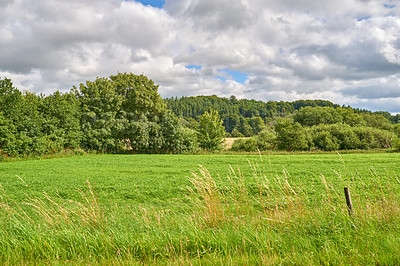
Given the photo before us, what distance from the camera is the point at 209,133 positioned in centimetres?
4659

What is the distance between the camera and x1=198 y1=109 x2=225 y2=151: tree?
4562 centimetres

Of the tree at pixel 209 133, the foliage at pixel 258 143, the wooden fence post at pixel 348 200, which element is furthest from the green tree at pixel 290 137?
the wooden fence post at pixel 348 200

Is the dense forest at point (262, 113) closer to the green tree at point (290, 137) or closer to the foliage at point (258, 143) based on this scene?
the green tree at point (290, 137)

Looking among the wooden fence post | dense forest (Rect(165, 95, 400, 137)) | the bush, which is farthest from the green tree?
the wooden fence post

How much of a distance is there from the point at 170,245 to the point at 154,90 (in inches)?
1512

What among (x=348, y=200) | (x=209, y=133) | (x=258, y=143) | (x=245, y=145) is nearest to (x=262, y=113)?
(x=258, y=143)

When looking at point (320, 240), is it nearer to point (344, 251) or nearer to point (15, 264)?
point (344, 251)

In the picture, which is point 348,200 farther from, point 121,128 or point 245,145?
point 245,145

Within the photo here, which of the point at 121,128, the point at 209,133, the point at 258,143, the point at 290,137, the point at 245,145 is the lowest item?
the point at 245,145

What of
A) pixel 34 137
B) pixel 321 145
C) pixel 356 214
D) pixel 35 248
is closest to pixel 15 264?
pixel 35 248

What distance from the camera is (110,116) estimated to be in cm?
3716

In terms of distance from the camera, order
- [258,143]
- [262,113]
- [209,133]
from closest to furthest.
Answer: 1. [209,133]
2. [258,143]
3. [262,113]

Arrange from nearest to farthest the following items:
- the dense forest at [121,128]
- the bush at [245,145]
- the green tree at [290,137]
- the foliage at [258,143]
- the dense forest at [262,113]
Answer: the dense forest at [121,128], the green tree at [290,137], the bush at [245,145], the foliage at [258,143], the dense forest at [262,113]

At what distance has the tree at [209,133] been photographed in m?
45.6
